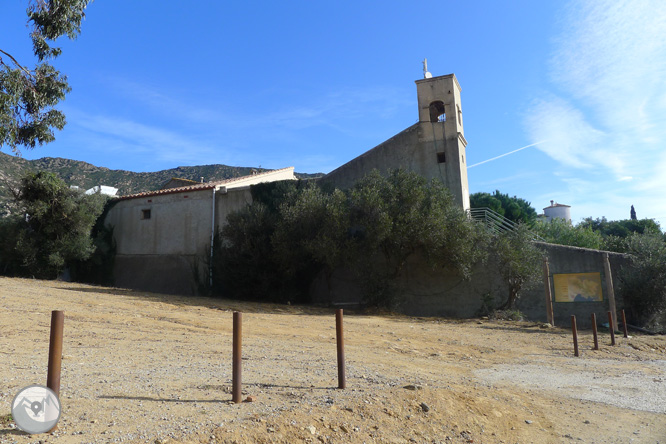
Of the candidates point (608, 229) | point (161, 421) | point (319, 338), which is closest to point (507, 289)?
point (319, 338)

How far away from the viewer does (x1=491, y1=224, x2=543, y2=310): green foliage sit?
18750 millimetres

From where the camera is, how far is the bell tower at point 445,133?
22.3 metres

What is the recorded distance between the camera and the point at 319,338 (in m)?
11.6

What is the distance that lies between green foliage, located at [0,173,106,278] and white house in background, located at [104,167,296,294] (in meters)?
2.80

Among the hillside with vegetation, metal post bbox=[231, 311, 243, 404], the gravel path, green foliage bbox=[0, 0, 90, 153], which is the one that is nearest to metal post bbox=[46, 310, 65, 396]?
metal post bbox=[231, 311, 243, 404]

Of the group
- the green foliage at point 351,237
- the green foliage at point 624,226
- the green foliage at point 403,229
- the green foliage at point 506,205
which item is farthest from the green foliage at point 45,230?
the green foliage at point 624,226

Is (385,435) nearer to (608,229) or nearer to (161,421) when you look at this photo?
(161,421)

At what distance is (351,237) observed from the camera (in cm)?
1875

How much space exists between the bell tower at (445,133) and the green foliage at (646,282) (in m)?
7.19

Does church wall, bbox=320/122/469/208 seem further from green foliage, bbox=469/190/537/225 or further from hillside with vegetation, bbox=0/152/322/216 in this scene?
hillside with vegetation, bbox=0/152/322/216

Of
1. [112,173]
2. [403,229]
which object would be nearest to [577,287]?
[403,229]

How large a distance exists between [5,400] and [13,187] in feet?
70.7

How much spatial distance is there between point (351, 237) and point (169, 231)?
11.1 metres

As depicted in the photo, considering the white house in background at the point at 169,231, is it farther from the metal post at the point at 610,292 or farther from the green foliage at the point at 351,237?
the metal post at the point at 610,292
